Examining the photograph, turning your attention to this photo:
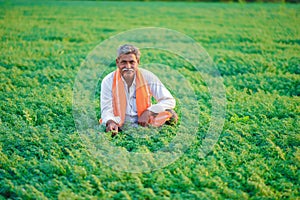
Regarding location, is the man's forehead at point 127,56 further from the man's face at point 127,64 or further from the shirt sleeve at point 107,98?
the shirt sleeve at point 107,98

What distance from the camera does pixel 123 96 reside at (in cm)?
552

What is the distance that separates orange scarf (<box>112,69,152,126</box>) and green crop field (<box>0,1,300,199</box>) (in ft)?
0.98

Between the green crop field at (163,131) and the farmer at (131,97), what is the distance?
188 mm

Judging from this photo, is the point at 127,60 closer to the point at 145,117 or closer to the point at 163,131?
the point at 145,117

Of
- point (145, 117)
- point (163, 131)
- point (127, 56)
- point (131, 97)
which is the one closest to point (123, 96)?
point (131, 97)

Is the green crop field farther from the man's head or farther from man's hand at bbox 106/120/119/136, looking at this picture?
the man's head

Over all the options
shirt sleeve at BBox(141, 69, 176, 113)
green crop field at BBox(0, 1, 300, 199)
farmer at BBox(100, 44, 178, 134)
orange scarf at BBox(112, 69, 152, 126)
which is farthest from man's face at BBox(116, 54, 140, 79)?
green crop field at BBox(0, 1, 300, 199)

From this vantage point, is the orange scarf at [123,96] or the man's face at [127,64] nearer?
the man's face at [127,64]

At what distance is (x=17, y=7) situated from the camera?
18391mm

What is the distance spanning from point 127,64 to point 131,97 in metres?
0.48

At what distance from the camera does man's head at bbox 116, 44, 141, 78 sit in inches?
210

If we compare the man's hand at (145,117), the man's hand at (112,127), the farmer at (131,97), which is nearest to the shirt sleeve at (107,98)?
the farmer at (131,97)

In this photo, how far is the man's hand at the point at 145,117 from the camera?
5461mm

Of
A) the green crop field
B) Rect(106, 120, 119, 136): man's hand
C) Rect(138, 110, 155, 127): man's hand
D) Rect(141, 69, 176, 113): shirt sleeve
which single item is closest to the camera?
the green crop field
